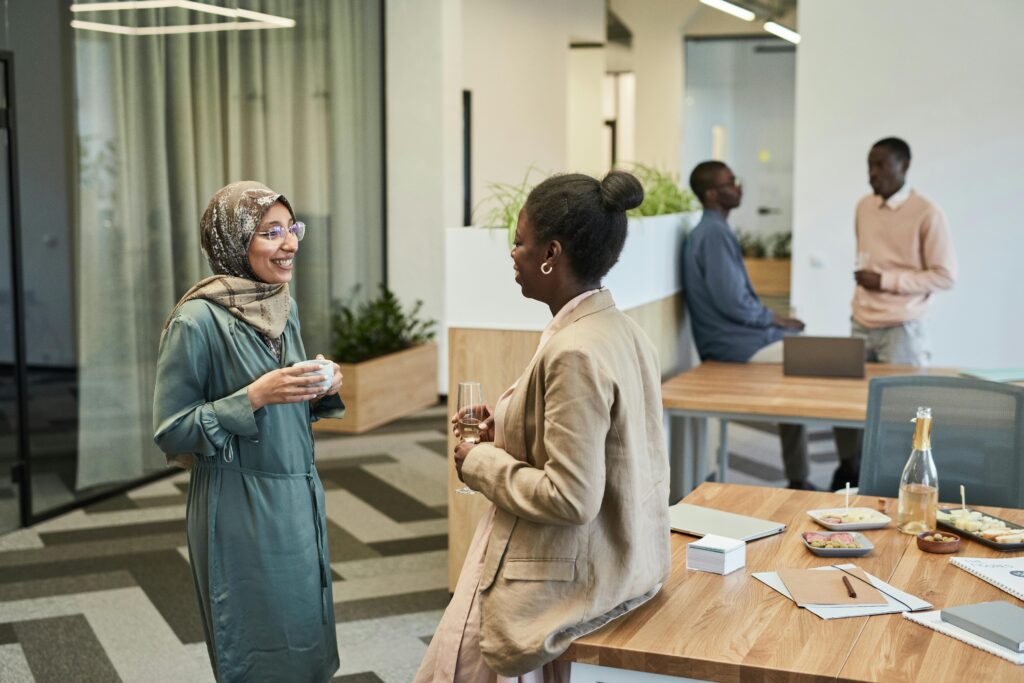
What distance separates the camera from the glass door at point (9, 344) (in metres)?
5.06

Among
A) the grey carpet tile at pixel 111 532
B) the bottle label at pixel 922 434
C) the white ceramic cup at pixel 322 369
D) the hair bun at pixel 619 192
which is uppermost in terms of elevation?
the hair bun at pixel 619 192

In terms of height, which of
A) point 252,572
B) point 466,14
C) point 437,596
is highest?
point 466,14

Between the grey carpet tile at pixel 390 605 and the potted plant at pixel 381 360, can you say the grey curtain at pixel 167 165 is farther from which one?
the grey carpet tile at pixel 390 605

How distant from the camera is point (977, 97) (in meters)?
7.97

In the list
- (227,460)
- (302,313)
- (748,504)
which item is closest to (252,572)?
(227,460)

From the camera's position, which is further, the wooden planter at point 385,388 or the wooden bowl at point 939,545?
the wooden planter at point 385,388

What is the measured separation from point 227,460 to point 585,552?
1.03m

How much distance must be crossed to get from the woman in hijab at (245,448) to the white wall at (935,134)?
21.1 ft

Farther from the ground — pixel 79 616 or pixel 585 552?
pixel 585 552

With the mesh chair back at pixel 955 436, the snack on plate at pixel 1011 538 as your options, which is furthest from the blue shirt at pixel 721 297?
the snack on plate at pixel 1011 538

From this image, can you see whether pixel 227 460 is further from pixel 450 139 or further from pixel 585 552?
pixel 450 139

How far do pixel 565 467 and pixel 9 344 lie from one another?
4106 mm

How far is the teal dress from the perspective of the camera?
101 inches

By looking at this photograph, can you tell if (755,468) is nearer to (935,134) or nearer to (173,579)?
(935,134)
